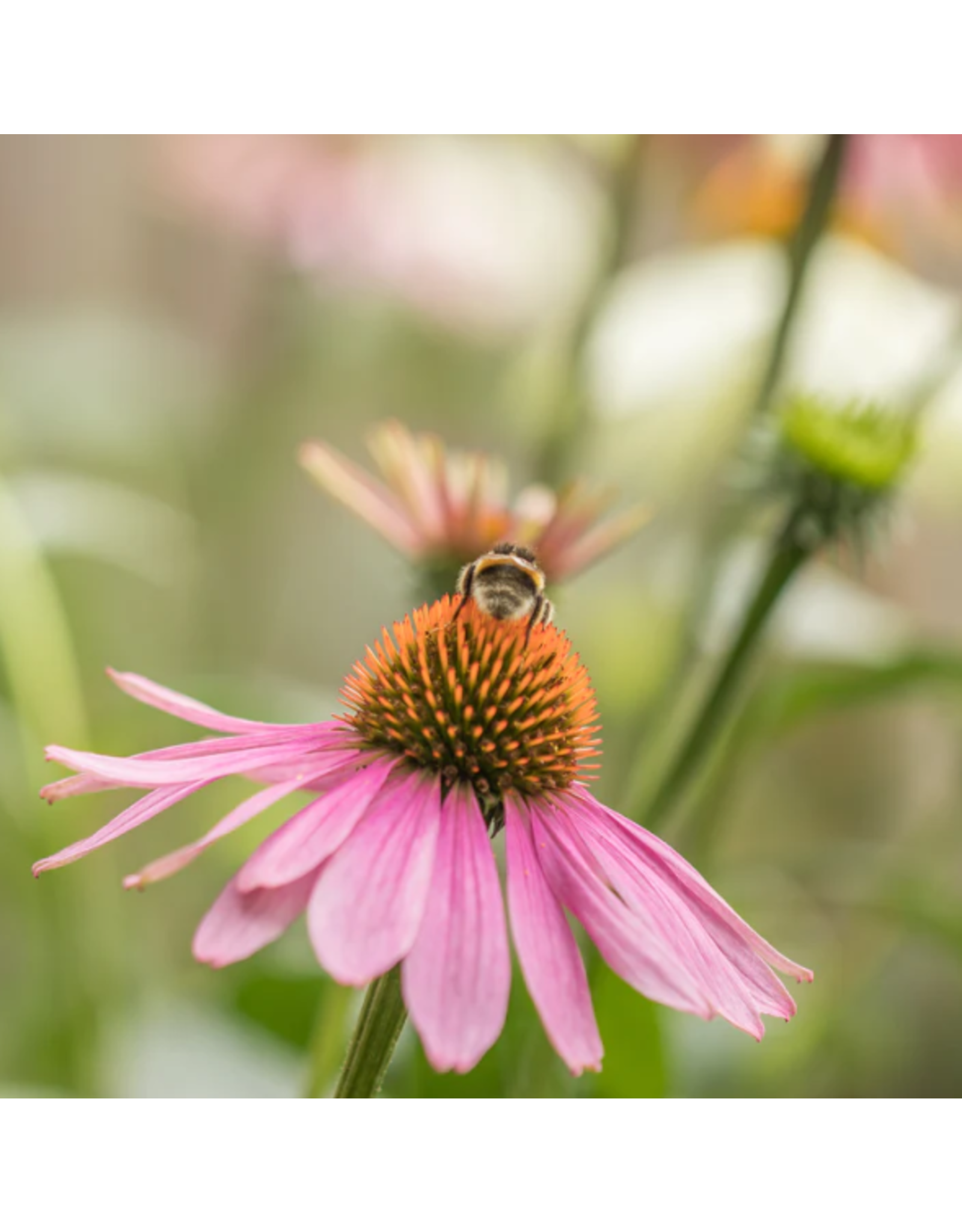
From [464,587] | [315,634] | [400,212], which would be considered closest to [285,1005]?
[464,587]

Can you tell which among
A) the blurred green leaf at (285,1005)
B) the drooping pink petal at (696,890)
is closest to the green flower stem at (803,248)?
the drooping pink petal at (696,890)

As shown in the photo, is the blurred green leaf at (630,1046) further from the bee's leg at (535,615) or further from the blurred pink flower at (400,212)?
the blurred pink flower at (400,212)

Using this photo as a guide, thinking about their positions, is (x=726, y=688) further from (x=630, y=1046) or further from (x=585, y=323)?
(x=585, y=323)

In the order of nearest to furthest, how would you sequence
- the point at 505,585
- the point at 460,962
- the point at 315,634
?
1. the point at 460,962
2. the point at 505,585
3. the point at 315,634

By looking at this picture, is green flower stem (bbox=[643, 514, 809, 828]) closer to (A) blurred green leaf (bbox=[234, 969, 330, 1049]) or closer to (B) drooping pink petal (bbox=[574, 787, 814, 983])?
(B) drooping pink petal (bbox=[574, 787, 814, 983])

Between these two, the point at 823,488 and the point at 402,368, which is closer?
the point at 823,488

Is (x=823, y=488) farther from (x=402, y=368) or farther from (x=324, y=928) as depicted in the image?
(x=402, y=368)
